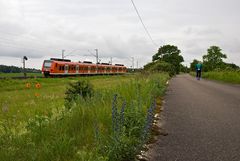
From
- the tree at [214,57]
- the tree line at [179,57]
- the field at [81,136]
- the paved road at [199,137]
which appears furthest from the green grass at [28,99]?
the tree at [214,57]

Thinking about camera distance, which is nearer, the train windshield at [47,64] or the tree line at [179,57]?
the train windshield at [47,64]

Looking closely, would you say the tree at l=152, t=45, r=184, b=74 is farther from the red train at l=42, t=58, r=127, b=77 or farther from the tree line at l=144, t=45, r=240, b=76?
the red train at l=42, t=58, r=127, b=77

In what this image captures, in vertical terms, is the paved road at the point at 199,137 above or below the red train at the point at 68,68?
below

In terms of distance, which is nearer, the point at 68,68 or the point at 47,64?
the point at 47,64

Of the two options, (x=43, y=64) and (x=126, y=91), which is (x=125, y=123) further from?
(x=43, y=64)

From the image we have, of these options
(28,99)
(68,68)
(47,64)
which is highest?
(47,64)

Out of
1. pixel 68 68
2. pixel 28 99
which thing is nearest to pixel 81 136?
pixel 28 99

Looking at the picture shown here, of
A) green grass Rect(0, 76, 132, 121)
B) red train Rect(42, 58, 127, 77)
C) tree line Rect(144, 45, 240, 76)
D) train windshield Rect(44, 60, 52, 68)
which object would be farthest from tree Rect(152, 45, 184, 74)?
green grass Rect(0, 76, 132, 121)

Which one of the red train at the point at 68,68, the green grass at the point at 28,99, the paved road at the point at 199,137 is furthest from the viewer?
the red train at the point at 68,68

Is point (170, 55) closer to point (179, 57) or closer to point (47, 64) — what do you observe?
point (179, 57)

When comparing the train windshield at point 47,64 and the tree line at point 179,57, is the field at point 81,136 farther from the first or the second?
the tree line at point 179,57

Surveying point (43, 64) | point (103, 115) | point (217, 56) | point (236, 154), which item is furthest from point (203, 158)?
point (217, 56)

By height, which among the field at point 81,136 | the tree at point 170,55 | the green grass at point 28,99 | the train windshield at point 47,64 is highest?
the tree at point 170,55

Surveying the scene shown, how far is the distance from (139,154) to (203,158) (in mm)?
895
